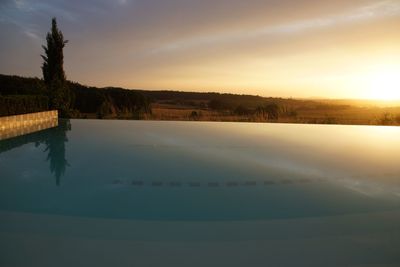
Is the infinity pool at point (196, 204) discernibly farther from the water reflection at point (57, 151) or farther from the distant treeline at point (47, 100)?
the distant treeline at point (47, 100)

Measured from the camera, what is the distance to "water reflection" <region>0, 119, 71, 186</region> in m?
6.38

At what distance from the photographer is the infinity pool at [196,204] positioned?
119 inches

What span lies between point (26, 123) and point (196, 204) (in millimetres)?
8679

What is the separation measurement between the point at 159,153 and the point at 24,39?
1088cm

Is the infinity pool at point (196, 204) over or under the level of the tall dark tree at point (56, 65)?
Answer: under

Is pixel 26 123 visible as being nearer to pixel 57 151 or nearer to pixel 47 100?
pixel 47 100

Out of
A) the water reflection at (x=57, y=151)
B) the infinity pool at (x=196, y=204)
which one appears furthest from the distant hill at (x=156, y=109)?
the infinity pool at (x=196, y=204)

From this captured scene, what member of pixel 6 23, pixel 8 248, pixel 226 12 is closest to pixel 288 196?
pixel 8 248

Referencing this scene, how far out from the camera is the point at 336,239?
131 inches

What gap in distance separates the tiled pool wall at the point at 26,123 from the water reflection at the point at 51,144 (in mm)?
362

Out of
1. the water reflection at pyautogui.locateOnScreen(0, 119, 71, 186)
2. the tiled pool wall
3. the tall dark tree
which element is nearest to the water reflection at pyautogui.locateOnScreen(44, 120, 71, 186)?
the water reflection at pyautogui.locateOnScreen(0, 119, 71, 186)

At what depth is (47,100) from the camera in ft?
46.2

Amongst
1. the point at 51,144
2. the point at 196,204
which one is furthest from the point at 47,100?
the point at 196,204

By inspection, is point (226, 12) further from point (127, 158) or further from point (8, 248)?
point (8, 248)
